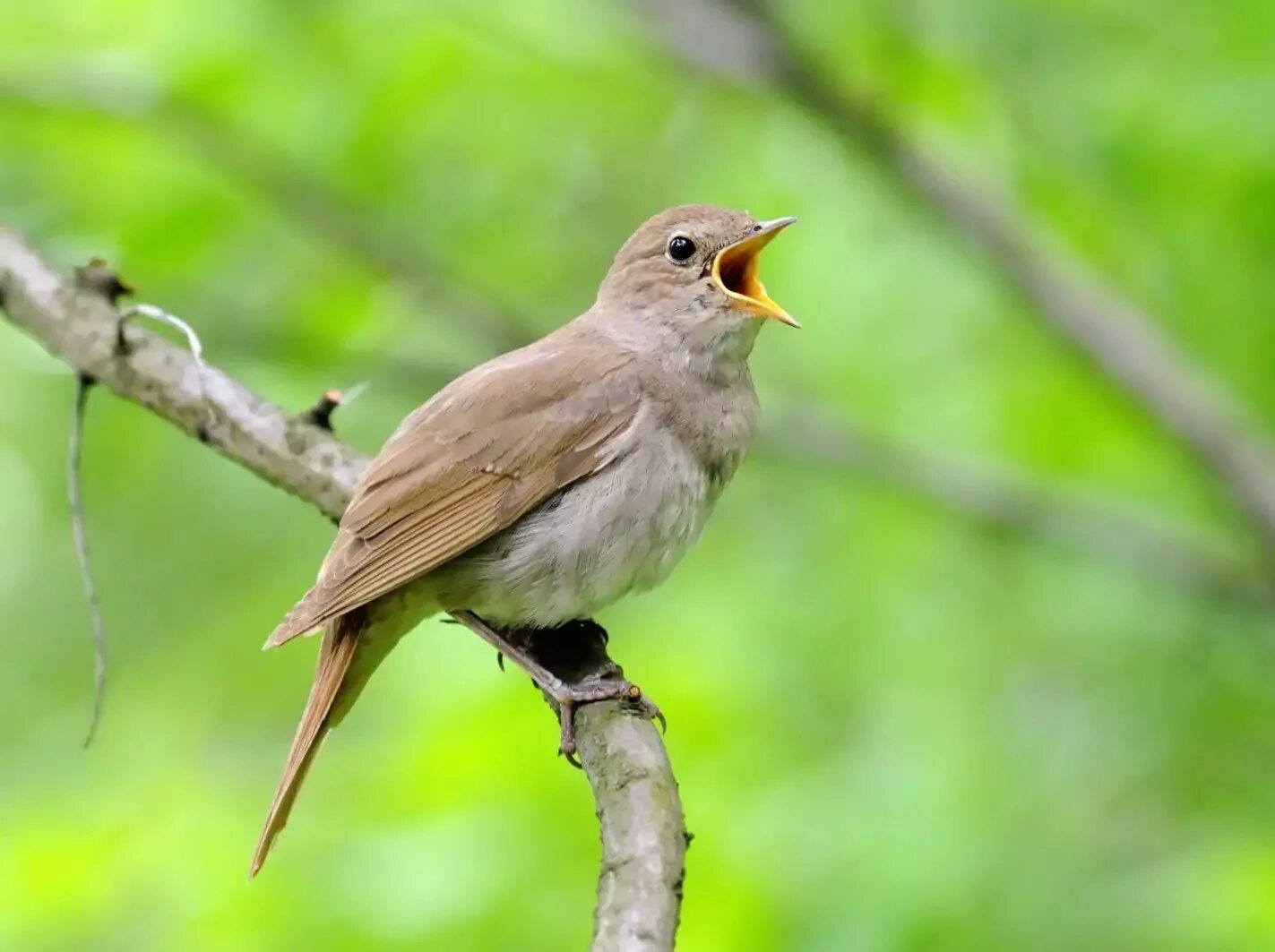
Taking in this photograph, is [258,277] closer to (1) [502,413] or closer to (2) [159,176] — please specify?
(2) [159,176]

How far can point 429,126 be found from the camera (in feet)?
19.0

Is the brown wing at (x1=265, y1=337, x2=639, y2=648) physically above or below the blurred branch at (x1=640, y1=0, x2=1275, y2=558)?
below

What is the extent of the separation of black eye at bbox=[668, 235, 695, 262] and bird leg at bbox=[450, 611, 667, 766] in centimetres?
118

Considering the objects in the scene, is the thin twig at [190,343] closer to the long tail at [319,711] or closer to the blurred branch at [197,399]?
the blurred branch at [197,399]

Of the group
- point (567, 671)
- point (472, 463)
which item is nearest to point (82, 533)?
point (472, 463)

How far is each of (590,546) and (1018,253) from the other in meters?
2.27

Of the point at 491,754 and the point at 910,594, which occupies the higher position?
the point at 910,594

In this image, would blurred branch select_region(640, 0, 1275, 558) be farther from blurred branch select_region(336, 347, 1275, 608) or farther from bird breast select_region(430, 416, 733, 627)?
bird breast select_region(430, 416, 733, 627)

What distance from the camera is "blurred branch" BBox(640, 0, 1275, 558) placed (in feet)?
17.6

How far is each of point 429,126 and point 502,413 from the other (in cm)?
189

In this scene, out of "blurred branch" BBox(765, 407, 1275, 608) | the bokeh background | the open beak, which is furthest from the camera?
"blurred branch" BBox(765, 407, 1275, 608)

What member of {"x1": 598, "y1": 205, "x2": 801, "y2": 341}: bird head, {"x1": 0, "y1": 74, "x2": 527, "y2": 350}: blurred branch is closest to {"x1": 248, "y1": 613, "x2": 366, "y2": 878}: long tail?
{"x1": 598, "y1": 205, "x2": 801, "y2": 341}: bird head

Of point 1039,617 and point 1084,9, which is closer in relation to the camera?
point 1084,9

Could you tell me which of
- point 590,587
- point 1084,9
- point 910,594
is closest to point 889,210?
point 1084,9
